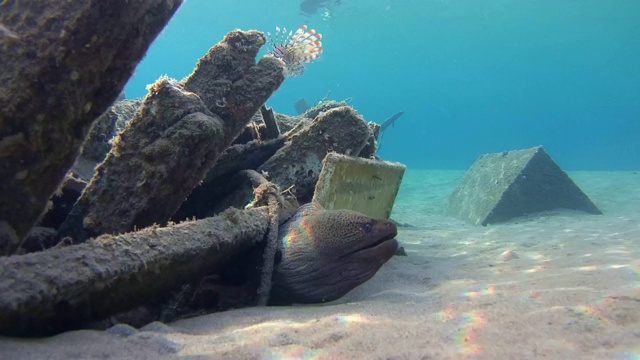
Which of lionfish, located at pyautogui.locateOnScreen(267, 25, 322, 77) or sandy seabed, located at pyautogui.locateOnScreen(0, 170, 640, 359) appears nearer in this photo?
sandy seabed, located at pyautogui.locateOnScreen(0, 170, 640, 359)

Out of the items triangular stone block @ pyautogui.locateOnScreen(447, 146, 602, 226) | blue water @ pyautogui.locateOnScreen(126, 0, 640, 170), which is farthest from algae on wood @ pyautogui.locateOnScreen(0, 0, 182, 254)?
triangular stone block @ pyautogui.locateOnScreen(447, 146, 602, 226)

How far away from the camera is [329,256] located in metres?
3.39

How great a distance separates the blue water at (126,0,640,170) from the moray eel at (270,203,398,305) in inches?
76.9

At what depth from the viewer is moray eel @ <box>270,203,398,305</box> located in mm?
3361

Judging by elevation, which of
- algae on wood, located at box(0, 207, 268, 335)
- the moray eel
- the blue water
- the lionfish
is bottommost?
algae on wood, located at box(0, 207, 268, 335)

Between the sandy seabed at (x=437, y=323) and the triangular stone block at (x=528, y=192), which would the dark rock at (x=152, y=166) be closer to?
the sandy seabed at (x=437, y=323)

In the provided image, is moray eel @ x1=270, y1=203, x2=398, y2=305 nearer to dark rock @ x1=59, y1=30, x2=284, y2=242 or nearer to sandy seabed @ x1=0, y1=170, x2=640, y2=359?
sandy seabed @ x1=0, y1=170, x2=640, y2=359

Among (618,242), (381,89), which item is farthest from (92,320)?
(381,89)

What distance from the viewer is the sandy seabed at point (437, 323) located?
194 centimetres

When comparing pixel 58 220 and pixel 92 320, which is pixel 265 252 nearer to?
pixel 92 320

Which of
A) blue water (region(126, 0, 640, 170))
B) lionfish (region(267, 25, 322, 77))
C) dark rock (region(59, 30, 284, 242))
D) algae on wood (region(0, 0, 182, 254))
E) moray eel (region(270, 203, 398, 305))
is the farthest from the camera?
blue water (region(126, 0, 640, 170))

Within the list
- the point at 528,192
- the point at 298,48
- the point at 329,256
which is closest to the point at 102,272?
the point at 329,256

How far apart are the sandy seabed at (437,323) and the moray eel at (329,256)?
193 mm

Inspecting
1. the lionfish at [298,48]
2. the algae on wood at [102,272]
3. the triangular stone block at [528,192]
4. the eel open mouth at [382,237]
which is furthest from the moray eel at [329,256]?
the triangular stone block at [528,192]
